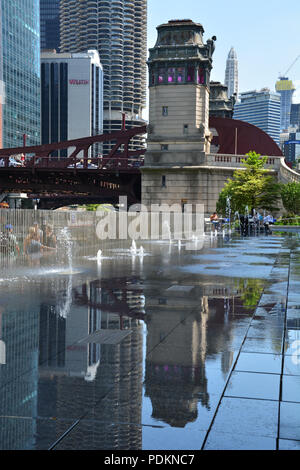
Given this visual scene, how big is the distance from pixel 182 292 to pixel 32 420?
8.43 metres

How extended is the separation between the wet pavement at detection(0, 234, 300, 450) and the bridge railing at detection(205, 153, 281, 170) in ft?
222

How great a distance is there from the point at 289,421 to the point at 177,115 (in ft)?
259

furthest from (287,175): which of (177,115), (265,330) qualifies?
(265,330)

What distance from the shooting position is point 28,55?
183750 mm

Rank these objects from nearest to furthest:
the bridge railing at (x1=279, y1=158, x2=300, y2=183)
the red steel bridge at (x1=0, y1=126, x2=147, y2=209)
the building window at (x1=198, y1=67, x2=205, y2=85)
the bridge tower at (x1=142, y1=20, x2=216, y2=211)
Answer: the bridge railing at (x1=279, y1=158, x2=300, y2=183) < the bridge tower at (x1=142, y1=20, x2=216, y2=211) < the building window at (x1=198, y1=67, x2=205, y2=85) < the red steel bridge at (x1=0, y1=126, x2=147, y2=209)

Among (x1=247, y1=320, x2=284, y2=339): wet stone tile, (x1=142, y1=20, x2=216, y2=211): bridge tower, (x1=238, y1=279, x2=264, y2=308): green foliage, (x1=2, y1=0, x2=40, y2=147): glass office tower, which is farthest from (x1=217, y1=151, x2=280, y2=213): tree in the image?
(x1=2, y1=0, x2=40, y2=147): glass office tower

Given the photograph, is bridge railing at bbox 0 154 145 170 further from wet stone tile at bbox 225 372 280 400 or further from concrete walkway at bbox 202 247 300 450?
wet stone tile at bbox 225 372 280 400

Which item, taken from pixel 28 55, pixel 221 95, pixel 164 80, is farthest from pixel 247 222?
pixel 28 55

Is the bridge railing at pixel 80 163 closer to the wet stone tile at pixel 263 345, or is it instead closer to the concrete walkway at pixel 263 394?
the concrete walkway at pixel 263 394

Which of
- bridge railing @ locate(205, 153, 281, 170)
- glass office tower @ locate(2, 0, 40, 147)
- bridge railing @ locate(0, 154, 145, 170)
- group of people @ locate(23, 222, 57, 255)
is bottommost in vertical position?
group of people @ locate(23, 222, 57, 255)

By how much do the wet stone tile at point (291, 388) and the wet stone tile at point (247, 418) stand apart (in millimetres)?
241

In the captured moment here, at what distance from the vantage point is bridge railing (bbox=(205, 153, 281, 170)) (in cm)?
7931
